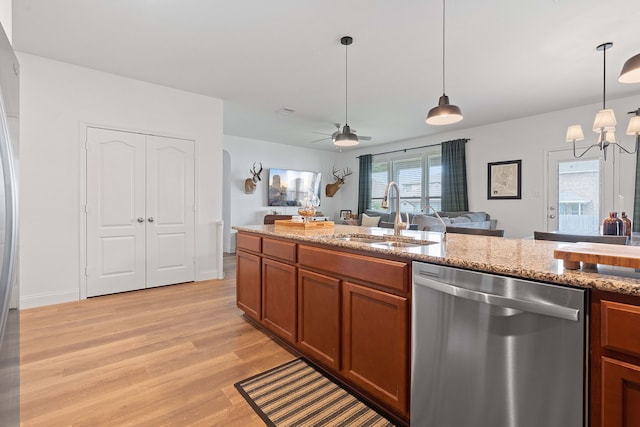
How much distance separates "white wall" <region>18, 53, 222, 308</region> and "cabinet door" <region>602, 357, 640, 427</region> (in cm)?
445

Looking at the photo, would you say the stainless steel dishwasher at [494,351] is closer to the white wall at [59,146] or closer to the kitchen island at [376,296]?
the kitchen island at [376,296]

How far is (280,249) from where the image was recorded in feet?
7.70

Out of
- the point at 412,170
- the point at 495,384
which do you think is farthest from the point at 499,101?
the point at 495,384

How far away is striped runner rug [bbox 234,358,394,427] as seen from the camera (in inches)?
63.7

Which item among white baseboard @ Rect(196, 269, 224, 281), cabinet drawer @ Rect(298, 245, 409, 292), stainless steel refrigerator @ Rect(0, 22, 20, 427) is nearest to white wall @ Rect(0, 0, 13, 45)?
stainless steel refrigerator @ Rect(0, 22, 20, 427)

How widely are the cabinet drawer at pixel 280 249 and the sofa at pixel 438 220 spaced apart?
5.33 feet

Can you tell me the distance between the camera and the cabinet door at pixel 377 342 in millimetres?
1495

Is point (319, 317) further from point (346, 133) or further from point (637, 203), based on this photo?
point (637, 203)

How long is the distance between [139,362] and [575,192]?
614 centimetres

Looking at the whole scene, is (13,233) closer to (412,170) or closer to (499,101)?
(499,101)

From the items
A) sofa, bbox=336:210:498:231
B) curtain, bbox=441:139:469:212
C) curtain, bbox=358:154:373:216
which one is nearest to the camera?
sofa, bbox=336:210:498:231

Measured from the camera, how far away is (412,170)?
7.26 m

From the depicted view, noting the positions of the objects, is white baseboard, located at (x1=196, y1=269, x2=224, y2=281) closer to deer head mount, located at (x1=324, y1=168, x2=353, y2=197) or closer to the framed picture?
deer head mount, located at (x1=324, y1=168, x2=353, y2=197)

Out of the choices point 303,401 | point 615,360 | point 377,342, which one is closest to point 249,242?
point 303,401
